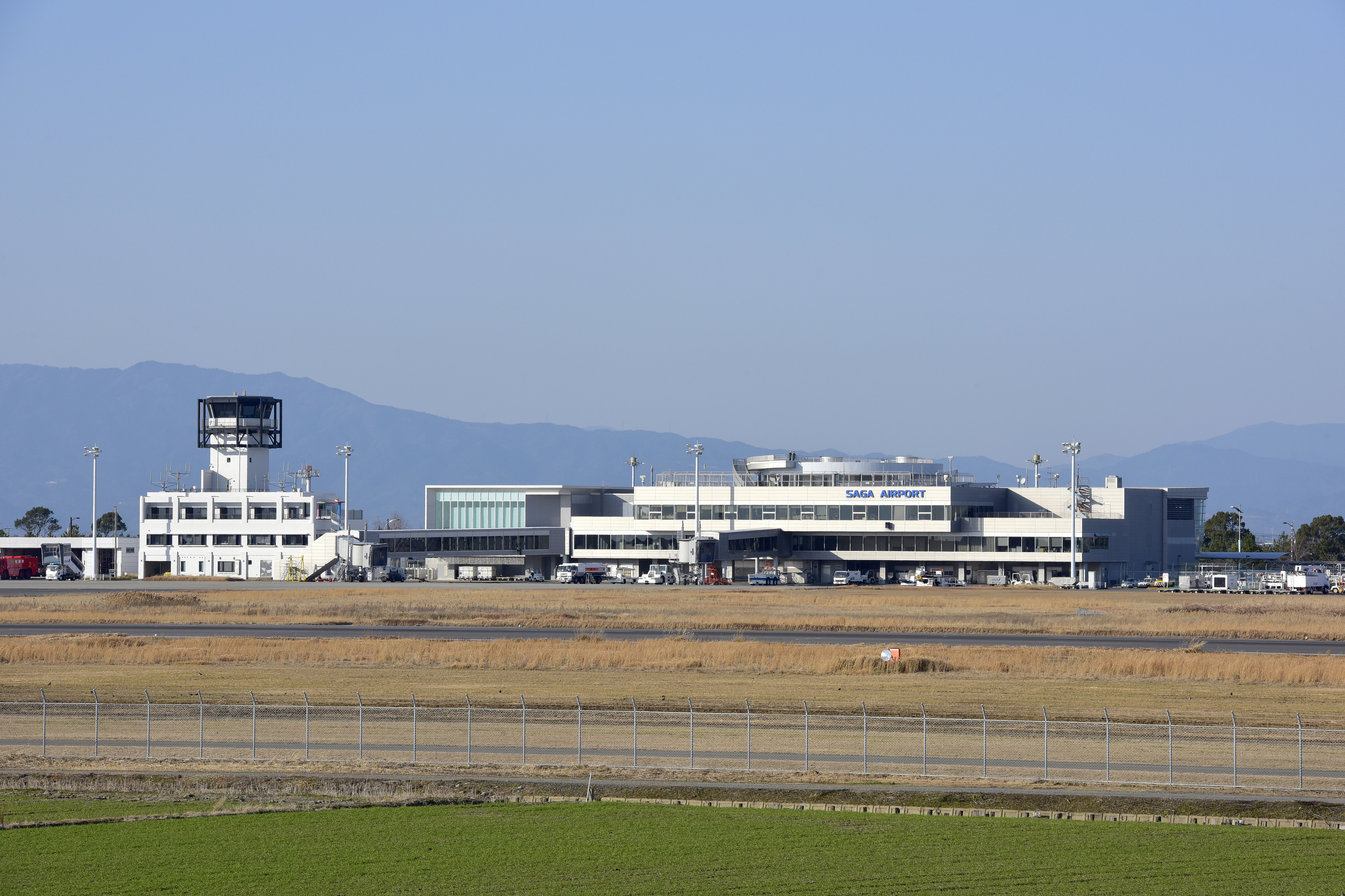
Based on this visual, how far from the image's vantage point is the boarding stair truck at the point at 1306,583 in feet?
433

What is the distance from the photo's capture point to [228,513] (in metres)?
160

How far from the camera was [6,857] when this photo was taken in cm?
2786

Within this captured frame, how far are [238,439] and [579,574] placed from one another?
50905mm

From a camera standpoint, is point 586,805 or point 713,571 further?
point 713,571

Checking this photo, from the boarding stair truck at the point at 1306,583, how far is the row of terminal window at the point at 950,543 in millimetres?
27061

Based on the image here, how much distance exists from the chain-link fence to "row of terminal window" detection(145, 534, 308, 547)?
112389 millimetres

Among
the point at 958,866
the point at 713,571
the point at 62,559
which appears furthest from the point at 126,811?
the point at 62,559

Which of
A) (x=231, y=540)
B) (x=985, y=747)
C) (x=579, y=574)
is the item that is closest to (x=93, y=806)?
(x=985, y=747)

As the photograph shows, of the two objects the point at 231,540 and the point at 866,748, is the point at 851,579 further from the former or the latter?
the point at 866,748

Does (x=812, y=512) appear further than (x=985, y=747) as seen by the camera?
Yes

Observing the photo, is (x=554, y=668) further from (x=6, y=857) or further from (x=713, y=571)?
(x=713, y=571)

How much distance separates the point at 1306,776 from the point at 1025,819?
9069 millimetres

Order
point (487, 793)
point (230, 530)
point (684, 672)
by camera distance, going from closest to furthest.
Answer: point (487, 793), point (684, 672), point (230, 530)

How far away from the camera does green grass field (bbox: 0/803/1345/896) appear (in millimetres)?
26688
